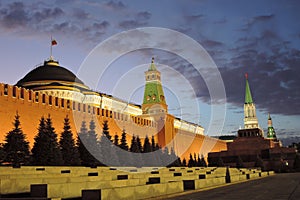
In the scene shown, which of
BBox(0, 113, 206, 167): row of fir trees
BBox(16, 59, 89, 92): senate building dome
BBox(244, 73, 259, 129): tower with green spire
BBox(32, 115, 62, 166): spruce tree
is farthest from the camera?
BBox(244, 73, 259, 129): tower with green spire

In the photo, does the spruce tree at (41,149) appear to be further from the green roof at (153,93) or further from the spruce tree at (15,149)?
the green roof at (153,93)

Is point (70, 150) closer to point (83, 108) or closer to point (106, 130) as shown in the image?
point (106, 130)

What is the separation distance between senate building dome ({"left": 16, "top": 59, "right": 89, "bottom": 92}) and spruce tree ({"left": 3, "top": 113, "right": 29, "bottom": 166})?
90.3 ft

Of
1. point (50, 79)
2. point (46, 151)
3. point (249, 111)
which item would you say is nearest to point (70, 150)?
point (46, 151)

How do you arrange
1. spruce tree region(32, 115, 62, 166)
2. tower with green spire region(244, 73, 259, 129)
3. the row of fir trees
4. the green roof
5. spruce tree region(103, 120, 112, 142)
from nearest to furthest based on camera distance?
the row of fir trees, spruce tree region(32, 115, 62, 166), spruce tree region(103, 120, 112, 142), the green roof, tower with green spire region(244, 73, 259, 129)

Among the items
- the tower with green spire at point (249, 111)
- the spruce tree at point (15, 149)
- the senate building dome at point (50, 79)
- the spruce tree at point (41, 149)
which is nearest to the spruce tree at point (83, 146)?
the spruce tree at point (41, 149)

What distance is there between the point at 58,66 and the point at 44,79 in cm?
446

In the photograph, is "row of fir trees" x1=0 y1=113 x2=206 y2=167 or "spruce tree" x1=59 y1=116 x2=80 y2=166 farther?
"spruce tree" x1=59 y1=116 x2=80 y2=166

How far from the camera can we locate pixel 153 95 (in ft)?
210

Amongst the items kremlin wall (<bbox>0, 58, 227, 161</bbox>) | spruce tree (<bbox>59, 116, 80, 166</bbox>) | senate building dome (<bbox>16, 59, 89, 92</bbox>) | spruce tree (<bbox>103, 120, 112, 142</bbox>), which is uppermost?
senate building dome (<bbox>16, 59, 89, 92</bbox>)

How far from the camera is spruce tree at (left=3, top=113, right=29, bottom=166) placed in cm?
1989

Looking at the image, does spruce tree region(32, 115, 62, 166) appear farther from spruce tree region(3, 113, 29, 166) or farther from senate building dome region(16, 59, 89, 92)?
senate building dome region(16, 59, 89, 92)

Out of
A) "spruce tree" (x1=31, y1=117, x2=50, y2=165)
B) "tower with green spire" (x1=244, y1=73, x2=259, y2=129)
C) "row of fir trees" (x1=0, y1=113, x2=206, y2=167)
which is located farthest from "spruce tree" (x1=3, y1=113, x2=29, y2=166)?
"tower with green spire" (x1=244, y1=73, x2=259, y2=129)

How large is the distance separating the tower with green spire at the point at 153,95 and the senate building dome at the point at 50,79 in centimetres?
1248
